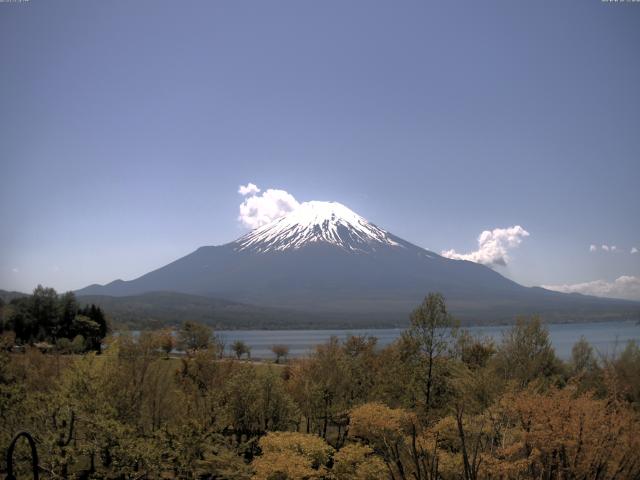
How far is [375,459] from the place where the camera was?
52.7 feet

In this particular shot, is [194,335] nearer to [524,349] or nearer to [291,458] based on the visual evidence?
[524,349]

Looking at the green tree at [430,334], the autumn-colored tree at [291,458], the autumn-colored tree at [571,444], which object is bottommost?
the autumn-colored tree at [291,458]

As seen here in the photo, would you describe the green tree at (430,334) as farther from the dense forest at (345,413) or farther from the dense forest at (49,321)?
the dense forest at (49,321)

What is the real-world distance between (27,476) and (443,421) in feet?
46.6

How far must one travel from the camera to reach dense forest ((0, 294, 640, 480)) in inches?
476

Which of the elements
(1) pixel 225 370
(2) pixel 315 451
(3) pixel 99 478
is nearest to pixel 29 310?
(1) pixel 225 370

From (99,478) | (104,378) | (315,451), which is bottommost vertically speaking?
(99,478)

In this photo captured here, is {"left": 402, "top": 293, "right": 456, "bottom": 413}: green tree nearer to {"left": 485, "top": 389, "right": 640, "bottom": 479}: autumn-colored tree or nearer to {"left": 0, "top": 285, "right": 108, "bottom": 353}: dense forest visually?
{"left": 485, "top": 389, "right": 640, "bottom": 479}: autumn-colored tree

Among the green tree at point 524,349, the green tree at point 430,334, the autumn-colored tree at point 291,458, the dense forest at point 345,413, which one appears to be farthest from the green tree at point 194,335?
the autumn-colored tree at point 291,458

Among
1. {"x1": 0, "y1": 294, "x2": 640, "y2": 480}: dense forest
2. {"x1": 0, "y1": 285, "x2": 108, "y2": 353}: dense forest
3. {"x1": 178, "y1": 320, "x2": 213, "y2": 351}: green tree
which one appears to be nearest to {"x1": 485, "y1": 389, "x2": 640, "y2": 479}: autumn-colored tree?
{"x1": 0, "y1": 294, "x2": 640, "y2": 480}: dense forest

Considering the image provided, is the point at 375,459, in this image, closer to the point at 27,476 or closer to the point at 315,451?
the point at 315,451

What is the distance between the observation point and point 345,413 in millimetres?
25516

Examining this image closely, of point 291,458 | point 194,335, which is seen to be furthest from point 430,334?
point 194,335

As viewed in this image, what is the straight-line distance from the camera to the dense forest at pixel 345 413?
12.1 m
